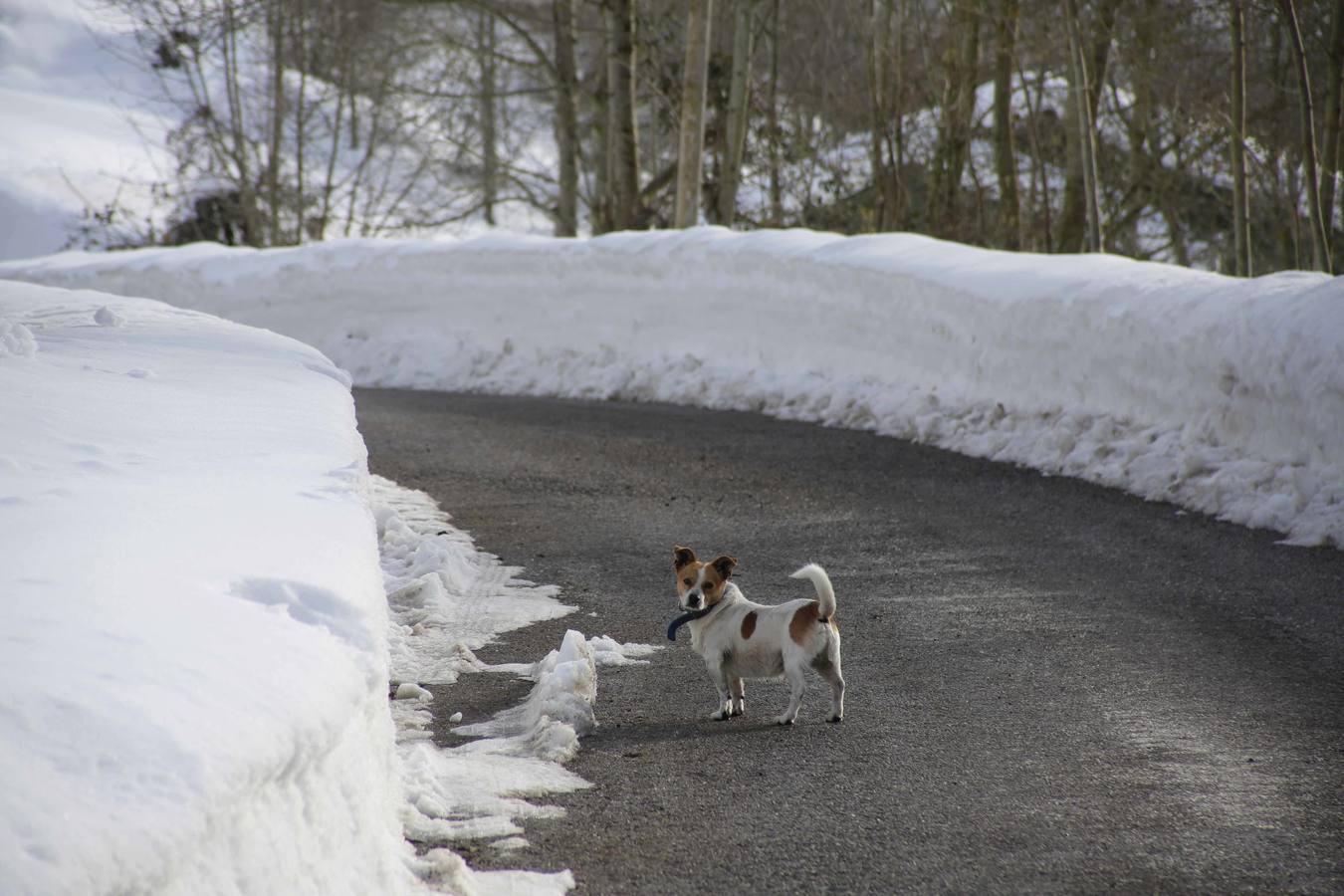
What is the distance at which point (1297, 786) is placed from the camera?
3.69 metres

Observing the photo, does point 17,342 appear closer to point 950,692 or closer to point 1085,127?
point 950,692

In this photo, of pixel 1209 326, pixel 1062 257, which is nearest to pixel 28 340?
pixel 1209 326

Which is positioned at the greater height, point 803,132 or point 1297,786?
point 803,132

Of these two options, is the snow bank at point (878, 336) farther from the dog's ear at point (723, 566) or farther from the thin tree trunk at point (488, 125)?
the thin tree trunk at point (488, 125)

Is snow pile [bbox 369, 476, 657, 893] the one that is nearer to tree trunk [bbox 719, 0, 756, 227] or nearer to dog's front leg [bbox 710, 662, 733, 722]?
dog's front leg [bbox 710, 662, 733, 722]

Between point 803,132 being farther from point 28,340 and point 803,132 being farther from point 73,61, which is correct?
point 73,61

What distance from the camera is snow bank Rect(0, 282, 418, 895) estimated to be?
195cm

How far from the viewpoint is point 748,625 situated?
4.29 m

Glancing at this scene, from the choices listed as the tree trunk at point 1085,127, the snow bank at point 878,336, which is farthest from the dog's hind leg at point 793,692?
the tree trunk at point 1085,127

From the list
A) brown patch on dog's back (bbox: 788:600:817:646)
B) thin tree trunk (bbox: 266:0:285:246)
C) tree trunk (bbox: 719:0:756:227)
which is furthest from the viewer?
thin tree trunk (bbox: 266:0:285:246)

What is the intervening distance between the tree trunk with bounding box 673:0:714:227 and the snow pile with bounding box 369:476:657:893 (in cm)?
1178

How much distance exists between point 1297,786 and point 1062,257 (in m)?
7.49

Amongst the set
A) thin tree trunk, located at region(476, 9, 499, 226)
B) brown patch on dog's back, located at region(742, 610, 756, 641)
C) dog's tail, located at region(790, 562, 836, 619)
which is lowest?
brown patch on dog's back, located at region(742, 610, 756, 641)

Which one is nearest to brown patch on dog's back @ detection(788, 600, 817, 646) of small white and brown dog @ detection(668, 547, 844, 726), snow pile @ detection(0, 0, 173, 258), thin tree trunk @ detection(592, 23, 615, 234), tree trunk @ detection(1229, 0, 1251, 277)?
small white and brown dog @ detection(668, 547, 844, 726)
